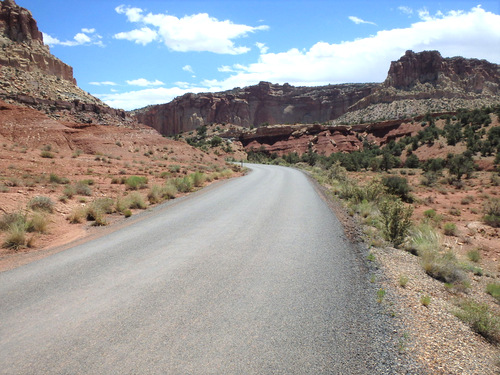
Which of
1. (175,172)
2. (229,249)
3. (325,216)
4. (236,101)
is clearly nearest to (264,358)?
(229,249)

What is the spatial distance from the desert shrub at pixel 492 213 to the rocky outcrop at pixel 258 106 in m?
112

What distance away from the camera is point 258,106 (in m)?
132

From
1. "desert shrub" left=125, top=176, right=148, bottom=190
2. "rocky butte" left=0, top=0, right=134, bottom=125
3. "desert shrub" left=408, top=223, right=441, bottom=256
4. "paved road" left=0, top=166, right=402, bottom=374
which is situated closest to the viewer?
"paved road" left=0, top=166, right=402, bottom=374

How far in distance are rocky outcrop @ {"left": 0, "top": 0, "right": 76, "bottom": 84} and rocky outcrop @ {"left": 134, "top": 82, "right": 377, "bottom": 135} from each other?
7454 centimetres

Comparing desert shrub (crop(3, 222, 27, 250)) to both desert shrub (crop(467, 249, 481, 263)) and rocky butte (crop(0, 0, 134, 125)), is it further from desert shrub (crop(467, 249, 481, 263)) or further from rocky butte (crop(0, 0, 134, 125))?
rocky butte (crop(0, 0, 134, 125))

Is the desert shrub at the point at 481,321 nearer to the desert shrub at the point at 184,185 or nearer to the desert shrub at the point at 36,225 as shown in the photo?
the desert shrub at the point at 36,225

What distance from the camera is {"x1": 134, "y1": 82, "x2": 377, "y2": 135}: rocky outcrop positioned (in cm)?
12300

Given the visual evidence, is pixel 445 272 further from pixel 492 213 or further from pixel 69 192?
pixel 69 192

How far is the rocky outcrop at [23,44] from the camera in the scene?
41.8 m

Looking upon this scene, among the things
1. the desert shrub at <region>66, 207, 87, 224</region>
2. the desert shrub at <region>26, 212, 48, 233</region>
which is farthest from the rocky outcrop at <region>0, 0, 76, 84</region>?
the desert shrub at <region>26, 212, 48, 233</region>

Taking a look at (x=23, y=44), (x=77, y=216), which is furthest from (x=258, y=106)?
(x=77, y=216)

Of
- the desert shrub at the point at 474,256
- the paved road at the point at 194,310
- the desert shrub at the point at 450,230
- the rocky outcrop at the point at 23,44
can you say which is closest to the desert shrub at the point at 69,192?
the paved road at the point at 194,310

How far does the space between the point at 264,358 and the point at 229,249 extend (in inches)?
159

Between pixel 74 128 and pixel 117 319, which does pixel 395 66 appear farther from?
pixel 117 319
